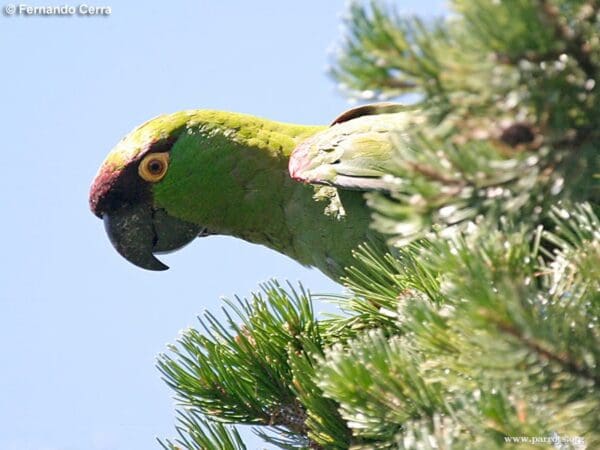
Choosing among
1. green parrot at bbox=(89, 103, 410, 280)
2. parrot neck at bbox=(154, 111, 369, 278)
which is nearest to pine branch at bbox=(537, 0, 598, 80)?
green parrot at bbox=(89, 103, 410, 280)

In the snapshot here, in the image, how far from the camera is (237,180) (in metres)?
3.73

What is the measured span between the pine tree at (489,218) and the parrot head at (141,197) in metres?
2.29

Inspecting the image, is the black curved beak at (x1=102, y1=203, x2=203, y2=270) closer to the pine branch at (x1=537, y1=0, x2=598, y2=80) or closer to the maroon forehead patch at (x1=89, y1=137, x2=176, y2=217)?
the maroon forehead patch at (x1=89, y1=137, x2=176, y2=217)

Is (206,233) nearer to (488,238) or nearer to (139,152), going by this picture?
(139,152)

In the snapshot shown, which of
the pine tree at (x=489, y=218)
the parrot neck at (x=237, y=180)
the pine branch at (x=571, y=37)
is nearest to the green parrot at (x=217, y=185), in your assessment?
the parrot neck at (x=237, y=180)

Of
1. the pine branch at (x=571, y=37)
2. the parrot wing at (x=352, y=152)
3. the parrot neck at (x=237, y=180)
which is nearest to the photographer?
the pine branch at (x=571, y=37)

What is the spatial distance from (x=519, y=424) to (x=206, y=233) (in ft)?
9.16

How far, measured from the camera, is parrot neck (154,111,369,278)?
12.1ft

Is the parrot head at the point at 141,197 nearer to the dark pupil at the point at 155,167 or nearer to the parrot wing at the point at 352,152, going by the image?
the dark pupil at the point at 155,167

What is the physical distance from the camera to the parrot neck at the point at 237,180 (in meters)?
3.68

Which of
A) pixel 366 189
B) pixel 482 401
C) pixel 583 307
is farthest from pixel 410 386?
pixel 366 189

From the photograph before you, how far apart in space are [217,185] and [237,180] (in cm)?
10

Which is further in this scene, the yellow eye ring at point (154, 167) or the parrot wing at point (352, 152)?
the yellow eye ring at point (154, 167)

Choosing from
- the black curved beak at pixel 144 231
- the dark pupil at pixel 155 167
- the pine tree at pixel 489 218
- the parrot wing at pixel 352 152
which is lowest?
the pine tree at pixel 489 218
